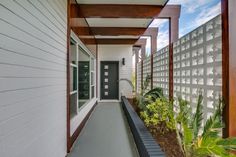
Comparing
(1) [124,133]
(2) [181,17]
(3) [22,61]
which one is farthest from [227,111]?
(2) [181,17]

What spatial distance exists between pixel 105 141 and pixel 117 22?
3742mm

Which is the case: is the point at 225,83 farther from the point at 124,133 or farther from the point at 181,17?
the point at 181,17

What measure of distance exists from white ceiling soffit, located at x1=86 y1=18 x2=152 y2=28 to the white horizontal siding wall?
3244mm

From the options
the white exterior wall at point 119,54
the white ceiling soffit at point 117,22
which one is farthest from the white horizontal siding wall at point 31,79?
→ the white exterior wall at point 119,54

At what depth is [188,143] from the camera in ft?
7.55

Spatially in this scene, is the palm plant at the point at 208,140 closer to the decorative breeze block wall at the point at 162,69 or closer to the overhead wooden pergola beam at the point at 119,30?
the decorative breeze block wall at the point at 162,69

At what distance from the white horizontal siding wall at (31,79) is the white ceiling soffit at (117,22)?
324 centimetres

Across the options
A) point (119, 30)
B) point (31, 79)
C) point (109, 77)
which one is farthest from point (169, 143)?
point (109, 77)

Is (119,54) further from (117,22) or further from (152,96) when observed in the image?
(152,96)

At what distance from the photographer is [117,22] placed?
6562mm

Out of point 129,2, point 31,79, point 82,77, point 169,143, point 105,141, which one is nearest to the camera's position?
point 31,79

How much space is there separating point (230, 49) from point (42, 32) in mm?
1975

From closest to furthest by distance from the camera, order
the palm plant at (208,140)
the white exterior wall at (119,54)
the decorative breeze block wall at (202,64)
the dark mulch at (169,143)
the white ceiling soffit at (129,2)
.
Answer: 1. the palm plant at (208,140)
2. the decorative breeze block wall at (202,64)
3. the dark mulch at (169,143)
4. the white ceiling soffit at (129,2)
5. the white exterior wall at (119,54)

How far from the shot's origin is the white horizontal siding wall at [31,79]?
5.31 feet
